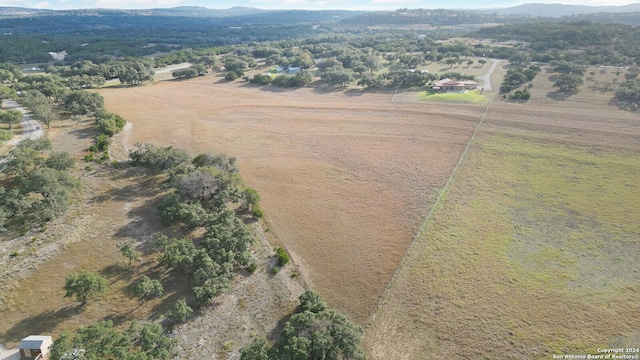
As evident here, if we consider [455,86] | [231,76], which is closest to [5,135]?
[231,76]

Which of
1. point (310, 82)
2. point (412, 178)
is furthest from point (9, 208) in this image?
point (310, 82)

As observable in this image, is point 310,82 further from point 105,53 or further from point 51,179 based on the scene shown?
point 105,53

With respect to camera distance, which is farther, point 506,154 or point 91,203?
point 506,154

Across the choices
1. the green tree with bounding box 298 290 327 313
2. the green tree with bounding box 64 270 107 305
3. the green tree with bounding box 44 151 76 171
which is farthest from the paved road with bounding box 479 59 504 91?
the green tree with bounding box 64 270 107 305

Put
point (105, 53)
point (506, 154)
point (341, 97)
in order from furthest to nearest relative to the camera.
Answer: point (105, 53)
point (341, 97)
point (506, 154)

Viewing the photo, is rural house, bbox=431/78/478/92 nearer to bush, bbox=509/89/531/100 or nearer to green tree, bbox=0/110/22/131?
bush, bbox=509/89/531/100

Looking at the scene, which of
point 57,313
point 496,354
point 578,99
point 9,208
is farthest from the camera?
point 578,99

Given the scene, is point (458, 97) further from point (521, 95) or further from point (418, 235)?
point (418, 235)
